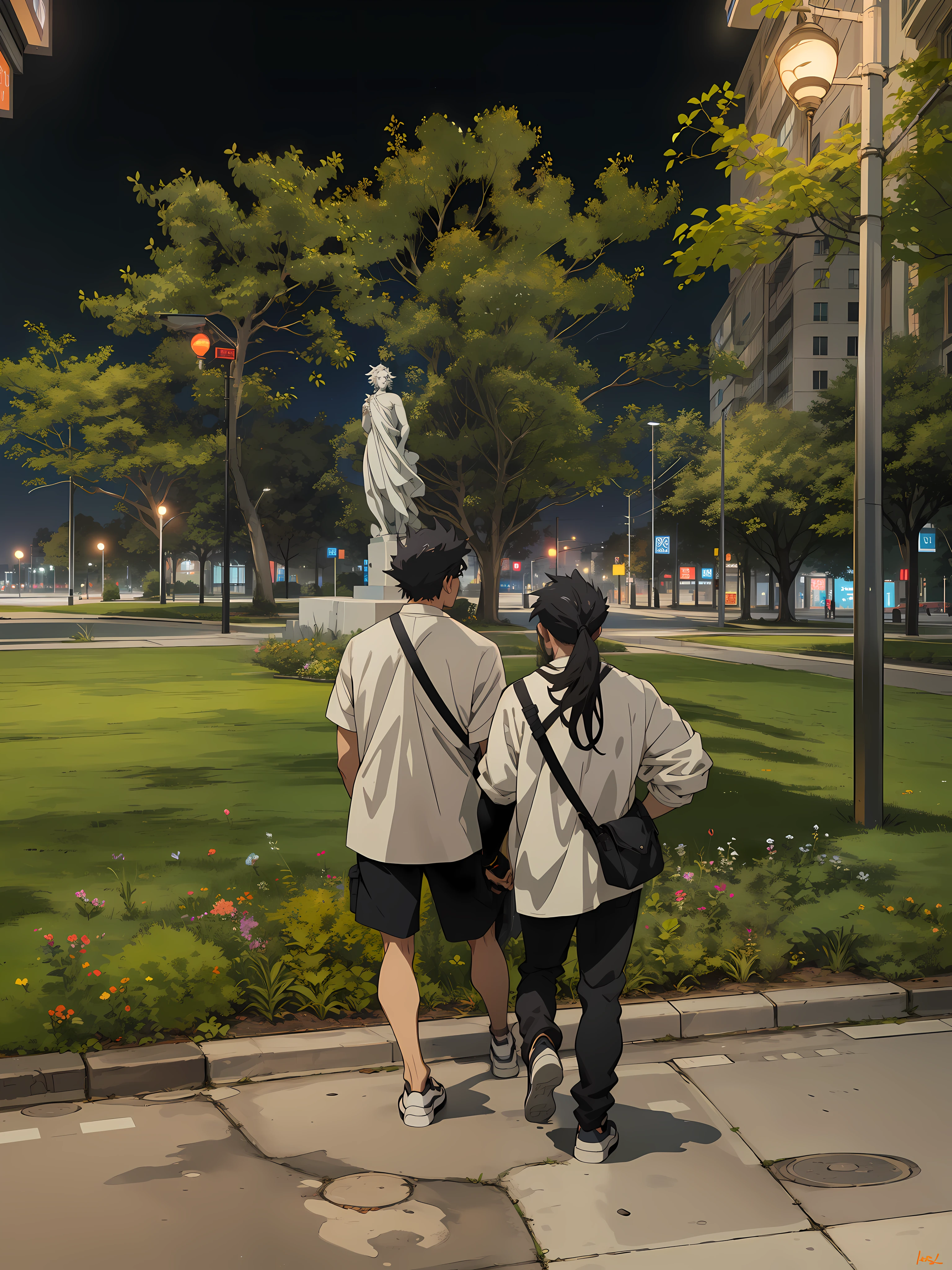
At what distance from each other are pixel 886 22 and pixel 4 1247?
370 inches

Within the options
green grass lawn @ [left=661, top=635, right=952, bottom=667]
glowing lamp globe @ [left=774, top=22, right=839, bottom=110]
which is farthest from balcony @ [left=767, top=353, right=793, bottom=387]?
glowing lamp globe @ [left=774, top=22, right=839, bottom=110]

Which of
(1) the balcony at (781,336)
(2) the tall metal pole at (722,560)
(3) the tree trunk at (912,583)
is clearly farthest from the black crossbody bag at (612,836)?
(1) the balcony at (781,336)

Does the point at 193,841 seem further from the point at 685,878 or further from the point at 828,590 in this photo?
the point at 828,590

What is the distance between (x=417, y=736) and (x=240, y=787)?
6571mm

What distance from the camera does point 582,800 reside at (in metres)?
3.71

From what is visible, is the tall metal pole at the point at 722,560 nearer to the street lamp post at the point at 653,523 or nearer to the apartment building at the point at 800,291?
the apartment building at the point at 800,291

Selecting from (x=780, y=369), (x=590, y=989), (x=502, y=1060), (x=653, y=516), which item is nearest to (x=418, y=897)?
(x=590, y=989)

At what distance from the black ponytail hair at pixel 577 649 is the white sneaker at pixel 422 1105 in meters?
1.42

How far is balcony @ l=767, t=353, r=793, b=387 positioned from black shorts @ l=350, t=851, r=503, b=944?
93122mm

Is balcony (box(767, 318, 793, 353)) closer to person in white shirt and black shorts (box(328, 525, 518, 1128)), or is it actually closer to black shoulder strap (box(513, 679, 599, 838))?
person in white shirt and black shorts (box(328, 525, 518, 1128))

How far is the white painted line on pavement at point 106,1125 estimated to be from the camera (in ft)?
13.0

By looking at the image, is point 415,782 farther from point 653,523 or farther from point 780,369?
point 780,369

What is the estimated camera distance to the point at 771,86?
96812 mm

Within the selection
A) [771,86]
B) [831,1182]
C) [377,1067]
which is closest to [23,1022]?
[377,1067]
